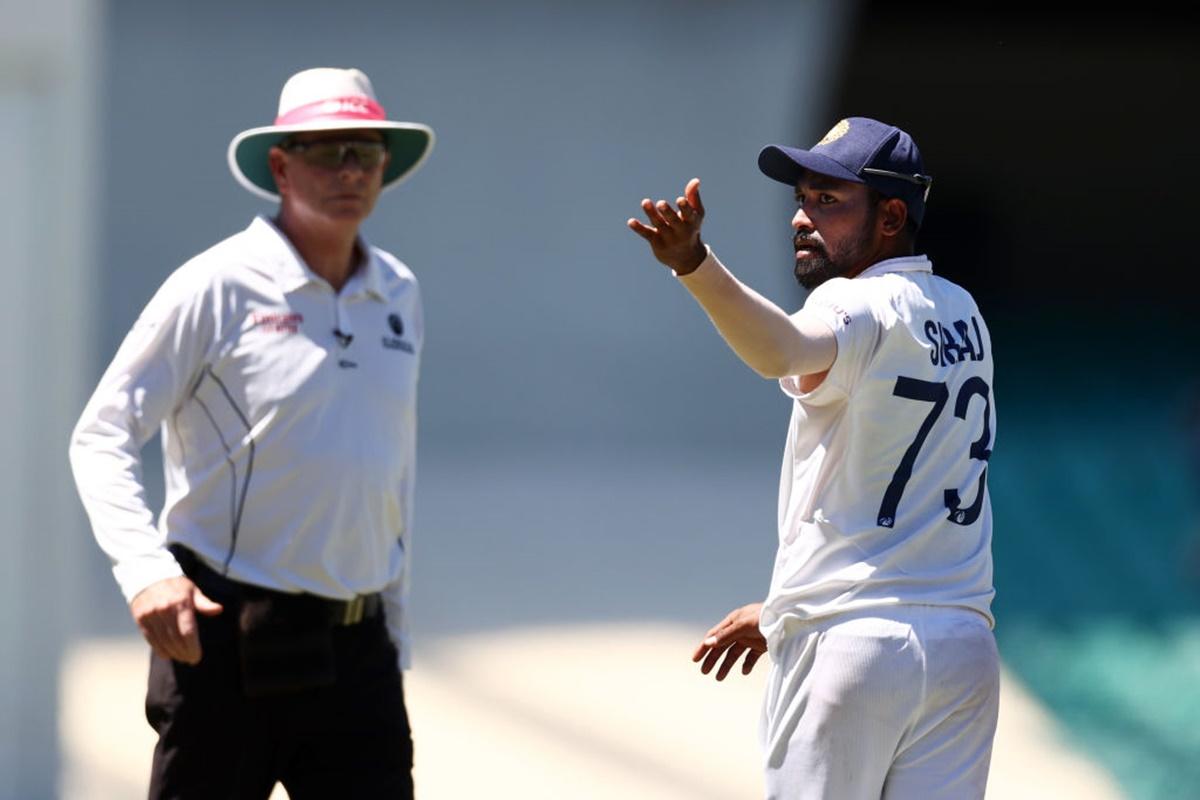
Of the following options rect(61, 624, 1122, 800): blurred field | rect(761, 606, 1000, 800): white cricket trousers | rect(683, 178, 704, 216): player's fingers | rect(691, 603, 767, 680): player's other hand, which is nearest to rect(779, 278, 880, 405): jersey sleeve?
rect(683, 178, 704, 216): player's fingers

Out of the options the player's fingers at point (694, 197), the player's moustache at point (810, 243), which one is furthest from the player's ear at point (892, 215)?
the player's fingers at point (694, 197)

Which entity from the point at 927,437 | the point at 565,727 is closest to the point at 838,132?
the point at 927,437

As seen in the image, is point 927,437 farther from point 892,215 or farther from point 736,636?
point 736,636

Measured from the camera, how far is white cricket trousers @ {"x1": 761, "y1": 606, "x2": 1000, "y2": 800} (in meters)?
2.70

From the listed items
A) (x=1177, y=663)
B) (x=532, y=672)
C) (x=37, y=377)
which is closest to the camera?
(x=37, y=377)

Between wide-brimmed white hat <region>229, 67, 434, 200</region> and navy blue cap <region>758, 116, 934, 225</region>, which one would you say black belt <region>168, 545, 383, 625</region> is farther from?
navy blue cap <region>758, 116, 934, 225</region>

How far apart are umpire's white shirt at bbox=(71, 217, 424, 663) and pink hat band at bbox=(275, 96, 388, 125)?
25 cm

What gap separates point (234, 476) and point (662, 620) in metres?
4.27

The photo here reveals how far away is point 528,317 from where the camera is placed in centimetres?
1195

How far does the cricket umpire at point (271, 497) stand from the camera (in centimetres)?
321

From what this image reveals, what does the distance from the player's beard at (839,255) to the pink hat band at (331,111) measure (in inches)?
40.4

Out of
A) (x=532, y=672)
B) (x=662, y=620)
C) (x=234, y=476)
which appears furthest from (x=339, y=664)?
(x=662, y=620)

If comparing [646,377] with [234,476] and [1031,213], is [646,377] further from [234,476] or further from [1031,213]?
[234,476]

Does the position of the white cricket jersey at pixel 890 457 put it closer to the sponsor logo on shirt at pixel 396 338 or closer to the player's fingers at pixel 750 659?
the player's fingers at pixel 750 659
